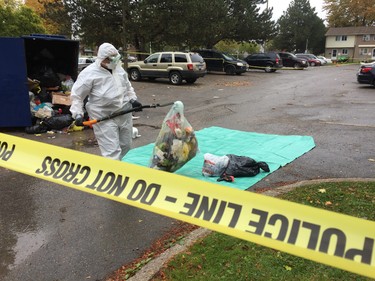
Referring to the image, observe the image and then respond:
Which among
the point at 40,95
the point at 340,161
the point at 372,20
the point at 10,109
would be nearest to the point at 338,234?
the point at 340,161

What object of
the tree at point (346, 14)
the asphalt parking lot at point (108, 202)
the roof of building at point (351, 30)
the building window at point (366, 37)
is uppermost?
the tree at point (346, 14)

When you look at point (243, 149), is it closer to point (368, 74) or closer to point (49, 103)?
point (49, 103)

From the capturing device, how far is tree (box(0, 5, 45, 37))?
73.6 ft

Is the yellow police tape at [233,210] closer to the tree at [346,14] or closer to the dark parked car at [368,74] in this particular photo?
the dark parked car at [368,74]

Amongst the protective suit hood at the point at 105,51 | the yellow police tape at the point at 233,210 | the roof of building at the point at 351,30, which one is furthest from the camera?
the roof of building at the point at 351,30

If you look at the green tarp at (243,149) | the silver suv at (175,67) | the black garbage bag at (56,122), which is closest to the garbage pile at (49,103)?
the black garbage bag at (56,122)

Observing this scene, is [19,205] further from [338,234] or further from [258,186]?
[338,234]

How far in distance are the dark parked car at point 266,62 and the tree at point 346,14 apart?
177 ft

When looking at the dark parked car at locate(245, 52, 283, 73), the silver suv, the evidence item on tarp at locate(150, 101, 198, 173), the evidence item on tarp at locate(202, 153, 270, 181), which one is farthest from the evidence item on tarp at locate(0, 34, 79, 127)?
the dark parked car at locate(245, 52, 283, 73)

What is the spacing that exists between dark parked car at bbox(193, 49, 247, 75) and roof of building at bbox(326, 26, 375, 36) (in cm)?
5786

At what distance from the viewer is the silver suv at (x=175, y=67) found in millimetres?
18903

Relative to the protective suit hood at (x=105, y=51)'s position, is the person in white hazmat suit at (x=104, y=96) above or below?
below

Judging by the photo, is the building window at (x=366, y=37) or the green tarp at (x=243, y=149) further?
the building window at (x=366, y=37)

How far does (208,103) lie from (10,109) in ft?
22.6
